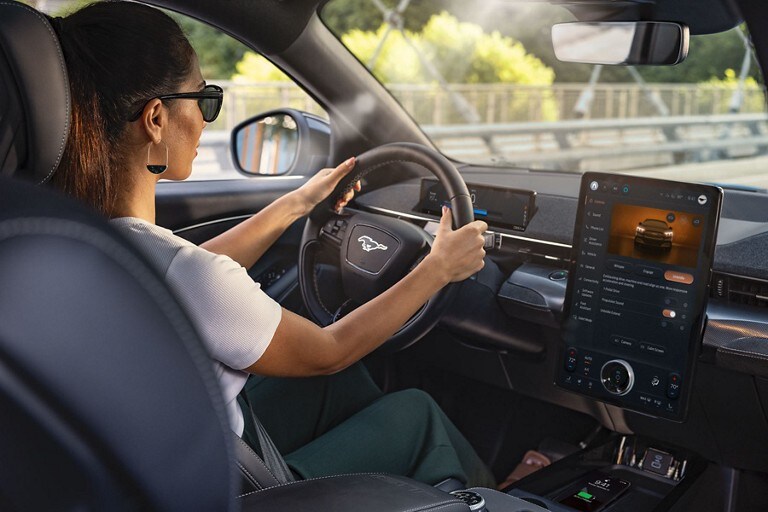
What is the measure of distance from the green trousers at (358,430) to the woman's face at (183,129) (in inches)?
31.6

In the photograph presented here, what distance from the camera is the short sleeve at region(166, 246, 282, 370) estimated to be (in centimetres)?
167

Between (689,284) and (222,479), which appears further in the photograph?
(689,284)

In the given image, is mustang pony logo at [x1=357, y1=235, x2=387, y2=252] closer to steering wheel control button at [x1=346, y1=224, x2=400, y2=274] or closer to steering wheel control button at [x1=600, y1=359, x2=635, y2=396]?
steering wheel control button at [x1=346, y1=224, x2=400, y2=274]

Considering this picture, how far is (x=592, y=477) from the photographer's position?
278 centimetres

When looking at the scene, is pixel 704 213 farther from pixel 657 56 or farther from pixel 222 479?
pixel 222 479

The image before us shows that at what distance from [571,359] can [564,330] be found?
0.28 feet

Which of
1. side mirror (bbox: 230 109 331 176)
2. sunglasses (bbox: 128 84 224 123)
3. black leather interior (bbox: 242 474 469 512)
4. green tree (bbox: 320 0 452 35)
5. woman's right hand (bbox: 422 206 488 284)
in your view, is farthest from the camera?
green tree (bbox: 320 0 452 35)

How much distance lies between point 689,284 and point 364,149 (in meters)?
1.59

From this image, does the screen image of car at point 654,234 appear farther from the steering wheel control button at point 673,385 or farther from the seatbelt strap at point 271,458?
the seatbelt strap at point 271,458

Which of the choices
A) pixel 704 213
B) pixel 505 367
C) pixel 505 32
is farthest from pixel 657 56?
pixel 505 32

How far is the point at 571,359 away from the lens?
8.48 ft

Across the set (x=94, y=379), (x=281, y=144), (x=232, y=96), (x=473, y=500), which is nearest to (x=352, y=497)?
(x=473, y=500)

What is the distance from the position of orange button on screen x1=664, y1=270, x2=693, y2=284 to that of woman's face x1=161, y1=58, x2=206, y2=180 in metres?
1.19

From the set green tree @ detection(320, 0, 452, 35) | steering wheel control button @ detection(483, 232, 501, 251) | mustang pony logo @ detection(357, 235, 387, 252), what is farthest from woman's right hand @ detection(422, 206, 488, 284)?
green tree @ detection(320, 0, 452, 35)
